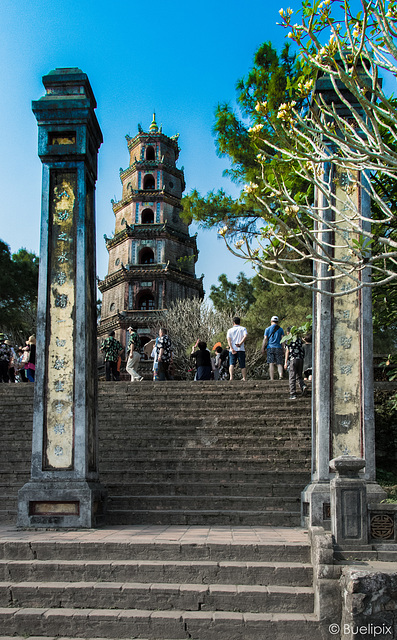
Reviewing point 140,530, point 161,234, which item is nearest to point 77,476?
point 140,530

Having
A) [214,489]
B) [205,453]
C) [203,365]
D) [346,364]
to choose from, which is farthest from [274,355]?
[346,364]

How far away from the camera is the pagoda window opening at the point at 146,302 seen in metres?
34.2

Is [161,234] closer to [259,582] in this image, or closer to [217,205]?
[217,205]

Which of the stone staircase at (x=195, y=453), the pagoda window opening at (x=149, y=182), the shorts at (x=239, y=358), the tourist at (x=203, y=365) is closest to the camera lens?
the stone staircase at (x=195, y=453)

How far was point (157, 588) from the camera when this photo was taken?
4863 millimetres

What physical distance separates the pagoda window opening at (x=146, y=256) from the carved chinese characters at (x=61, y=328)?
26996mm

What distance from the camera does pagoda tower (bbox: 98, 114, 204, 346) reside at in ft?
110

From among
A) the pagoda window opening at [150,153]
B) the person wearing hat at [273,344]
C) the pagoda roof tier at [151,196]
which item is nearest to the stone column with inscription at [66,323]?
the person wearing hat at [273,344]

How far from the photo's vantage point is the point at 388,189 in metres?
9.79

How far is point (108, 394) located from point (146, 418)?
1.84 metres

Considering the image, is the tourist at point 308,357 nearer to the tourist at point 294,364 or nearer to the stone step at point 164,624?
the tourist at point 294,364

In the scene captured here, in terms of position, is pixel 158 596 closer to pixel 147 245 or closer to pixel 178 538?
pixel 178 538

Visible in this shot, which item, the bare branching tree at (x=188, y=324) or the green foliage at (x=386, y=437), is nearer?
the green foliage at (x=386, y=437)

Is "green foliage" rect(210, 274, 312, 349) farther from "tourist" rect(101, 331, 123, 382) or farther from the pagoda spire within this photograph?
A: the pagoda spire
